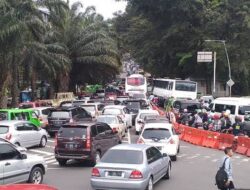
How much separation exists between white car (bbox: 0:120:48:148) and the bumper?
9.56 m

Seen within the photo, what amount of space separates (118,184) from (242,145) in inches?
482

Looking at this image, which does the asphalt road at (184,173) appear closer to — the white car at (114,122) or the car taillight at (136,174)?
the car taillight at (136,174)

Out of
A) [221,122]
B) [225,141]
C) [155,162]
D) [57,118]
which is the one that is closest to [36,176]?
[155,162]

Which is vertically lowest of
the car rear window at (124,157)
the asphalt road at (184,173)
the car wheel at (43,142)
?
the asphalt road at (184,173)

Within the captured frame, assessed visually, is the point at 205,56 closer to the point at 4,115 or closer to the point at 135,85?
the point at 135,85

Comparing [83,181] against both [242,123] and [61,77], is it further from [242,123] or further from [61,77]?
[61,77]

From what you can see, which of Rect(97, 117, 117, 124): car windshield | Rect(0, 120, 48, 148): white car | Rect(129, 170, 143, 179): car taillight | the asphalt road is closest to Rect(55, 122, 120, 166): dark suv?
the asphalt road

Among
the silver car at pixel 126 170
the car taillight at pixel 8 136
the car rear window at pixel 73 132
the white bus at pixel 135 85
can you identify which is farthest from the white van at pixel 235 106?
the white bus at pixel 135 85

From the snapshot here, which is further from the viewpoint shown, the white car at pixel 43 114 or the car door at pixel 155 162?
the white car at pixel 43 114

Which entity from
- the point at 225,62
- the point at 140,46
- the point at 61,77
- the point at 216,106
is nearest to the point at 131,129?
the point at 216,106

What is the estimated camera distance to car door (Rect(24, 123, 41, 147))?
2447 centimetres

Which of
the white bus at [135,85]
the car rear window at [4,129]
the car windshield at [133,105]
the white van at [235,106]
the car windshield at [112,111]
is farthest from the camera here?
the white bus at [135,85]

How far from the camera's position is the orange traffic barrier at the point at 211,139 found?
27156 millimetres

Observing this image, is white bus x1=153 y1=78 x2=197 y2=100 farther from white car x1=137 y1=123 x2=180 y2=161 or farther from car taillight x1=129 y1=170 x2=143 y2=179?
car taillight x1=129 y1=170 x2=143 y2=179
